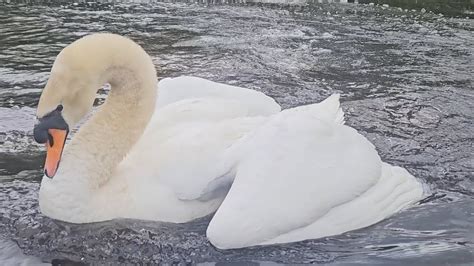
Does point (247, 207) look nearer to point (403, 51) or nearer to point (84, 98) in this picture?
point (84, 98)

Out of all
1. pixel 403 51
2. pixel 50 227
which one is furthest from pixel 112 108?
pixel 403 51

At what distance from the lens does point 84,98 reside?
403 centimetres


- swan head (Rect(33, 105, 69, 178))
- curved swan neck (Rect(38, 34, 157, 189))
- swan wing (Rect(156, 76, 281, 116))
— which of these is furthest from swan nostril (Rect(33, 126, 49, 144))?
swan wing (Rect(156, 76, 281, 116))

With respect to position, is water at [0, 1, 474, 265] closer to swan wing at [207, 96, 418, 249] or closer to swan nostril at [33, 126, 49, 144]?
swan wing at [207, 96, 418, 249]

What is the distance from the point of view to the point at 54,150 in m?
3.87

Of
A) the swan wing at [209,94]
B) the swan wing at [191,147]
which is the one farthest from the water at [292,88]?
the swan wing at [209,94]

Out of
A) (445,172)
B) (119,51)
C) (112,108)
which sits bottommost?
(445,172)

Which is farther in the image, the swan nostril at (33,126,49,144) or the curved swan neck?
the curved swan neck

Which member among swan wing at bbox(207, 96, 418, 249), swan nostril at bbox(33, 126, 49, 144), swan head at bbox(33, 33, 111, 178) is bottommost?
swan wing at bbox(207, 96, 418, 249)

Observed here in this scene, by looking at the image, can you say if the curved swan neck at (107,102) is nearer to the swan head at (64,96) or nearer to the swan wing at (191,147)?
the swan head at (64,96)

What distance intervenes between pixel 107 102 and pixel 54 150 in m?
0.60

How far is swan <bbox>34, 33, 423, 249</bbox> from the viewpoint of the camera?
12.7 feet

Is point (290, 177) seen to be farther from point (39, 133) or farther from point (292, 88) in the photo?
point (292, 88)

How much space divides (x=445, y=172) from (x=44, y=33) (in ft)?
19.3
